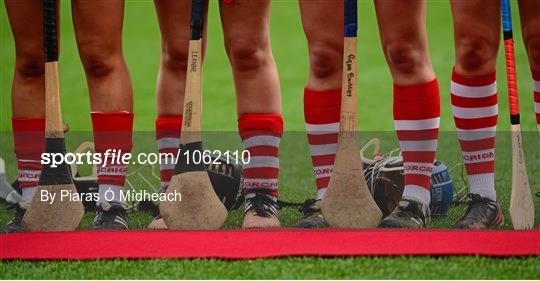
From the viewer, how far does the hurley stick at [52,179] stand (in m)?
4.32

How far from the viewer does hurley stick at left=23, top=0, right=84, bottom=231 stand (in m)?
4.32

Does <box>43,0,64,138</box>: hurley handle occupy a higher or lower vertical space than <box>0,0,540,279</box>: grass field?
higher

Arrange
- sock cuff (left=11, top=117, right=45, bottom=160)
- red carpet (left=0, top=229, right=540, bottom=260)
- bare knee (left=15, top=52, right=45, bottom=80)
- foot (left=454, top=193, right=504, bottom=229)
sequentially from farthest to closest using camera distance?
sock cuff (left=11, top=117, right=45, bottom=160), bare knee (left=15, top=52, right=45, bottom=80), foot (left=454, top=193, right=504, bottom=229), red carpet (left=0, top=229, right=540, bottom=260)

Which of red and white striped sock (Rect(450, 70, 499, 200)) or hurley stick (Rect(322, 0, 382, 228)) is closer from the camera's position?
hurley stick (Rect(322, 0, 382, 228))

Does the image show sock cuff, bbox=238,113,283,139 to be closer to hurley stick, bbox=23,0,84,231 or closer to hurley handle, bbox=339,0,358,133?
hurley handle, bbox=339,0,358,133

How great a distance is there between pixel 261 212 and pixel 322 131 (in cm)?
39

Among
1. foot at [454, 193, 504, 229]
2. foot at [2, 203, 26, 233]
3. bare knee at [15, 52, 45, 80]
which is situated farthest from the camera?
bare knee at [15, 52, 45, 80]

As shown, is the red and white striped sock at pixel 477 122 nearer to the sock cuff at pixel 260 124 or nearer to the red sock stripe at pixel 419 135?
the red sock stripe at pixel 419 135

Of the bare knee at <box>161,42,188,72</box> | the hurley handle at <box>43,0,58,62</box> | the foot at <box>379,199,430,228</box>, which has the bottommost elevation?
the foot at <box>379,199,430,228</box>

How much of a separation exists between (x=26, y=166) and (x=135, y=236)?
94 cm

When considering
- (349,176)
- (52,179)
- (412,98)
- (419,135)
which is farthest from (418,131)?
(52,179)

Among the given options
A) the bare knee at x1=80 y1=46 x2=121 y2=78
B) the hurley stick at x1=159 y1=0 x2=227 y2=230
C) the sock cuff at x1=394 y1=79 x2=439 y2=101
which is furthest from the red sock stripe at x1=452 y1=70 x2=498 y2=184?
the bare knee at x1=80 y1=46 x2=121 y2=78

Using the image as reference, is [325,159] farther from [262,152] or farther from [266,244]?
[266,244]

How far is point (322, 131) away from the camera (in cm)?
456
